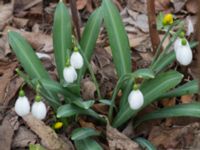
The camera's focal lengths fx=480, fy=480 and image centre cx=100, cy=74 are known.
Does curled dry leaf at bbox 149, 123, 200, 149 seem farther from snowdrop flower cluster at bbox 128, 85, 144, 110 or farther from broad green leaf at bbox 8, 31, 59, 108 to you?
broad green leaf at bbox 8, 31, 59, 108

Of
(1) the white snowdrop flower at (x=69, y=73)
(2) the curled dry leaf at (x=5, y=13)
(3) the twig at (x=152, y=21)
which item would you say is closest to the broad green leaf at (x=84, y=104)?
(1) the white snowdrop flower at (x=69, y=73)

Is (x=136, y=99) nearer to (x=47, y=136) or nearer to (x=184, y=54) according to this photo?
(x=184, y=54)

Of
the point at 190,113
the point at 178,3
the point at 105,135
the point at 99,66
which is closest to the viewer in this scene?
the point at 190,113

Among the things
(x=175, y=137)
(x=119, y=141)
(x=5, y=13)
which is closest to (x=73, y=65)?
(x=119, y=141)

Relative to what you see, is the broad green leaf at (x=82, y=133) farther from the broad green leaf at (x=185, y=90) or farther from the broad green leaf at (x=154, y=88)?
the broad green leaf at (x=185, y=90)

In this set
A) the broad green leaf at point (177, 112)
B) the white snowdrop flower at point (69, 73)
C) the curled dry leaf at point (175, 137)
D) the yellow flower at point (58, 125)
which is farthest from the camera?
the yellow flower at point (58, 125)

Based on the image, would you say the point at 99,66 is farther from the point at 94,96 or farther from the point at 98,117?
the point at 98,117

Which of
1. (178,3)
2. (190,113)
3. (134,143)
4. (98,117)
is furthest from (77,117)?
(178,3)
